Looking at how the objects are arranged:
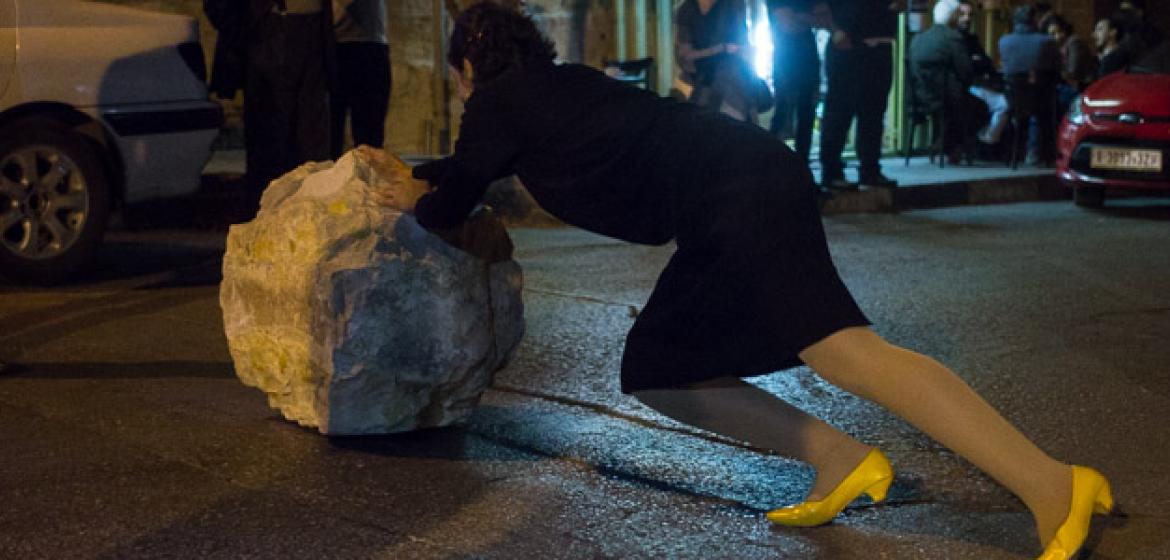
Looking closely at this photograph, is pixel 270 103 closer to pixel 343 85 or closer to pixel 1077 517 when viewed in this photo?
pixel 343 85

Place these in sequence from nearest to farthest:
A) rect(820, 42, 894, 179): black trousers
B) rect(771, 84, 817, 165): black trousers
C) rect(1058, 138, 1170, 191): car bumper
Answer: rect(820, 42, 894, 179): black trousers < rect(771, 84, 817, 165): black trousers < rect(1058, 138, 1170, 191): car bumper

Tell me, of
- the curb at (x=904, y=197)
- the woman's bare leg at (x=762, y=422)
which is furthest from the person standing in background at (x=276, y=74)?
the woman's bare leg at (x=762, y=422)

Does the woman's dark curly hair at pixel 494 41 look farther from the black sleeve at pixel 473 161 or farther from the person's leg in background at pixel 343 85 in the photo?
the person's leg in background at pixel 343 85

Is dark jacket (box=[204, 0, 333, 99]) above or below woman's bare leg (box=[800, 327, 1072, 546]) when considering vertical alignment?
above

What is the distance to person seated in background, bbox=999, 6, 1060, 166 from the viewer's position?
1402 centimetres

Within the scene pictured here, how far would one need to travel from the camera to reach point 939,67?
1359 cm

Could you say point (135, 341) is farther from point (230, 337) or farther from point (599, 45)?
point (599, 45)

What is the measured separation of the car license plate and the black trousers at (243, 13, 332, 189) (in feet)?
19.9

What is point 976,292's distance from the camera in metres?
7.41

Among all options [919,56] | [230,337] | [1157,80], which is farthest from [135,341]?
[919,56]

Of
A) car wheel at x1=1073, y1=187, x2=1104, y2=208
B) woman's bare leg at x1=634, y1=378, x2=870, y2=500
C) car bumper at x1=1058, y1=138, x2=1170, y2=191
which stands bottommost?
car wheel at x1=1073, y1=187, x2=1104, y2=208

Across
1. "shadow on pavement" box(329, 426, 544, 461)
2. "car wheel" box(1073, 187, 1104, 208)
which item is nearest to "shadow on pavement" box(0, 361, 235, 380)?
"shadow on pavement" box(329, 426, 544, 461)

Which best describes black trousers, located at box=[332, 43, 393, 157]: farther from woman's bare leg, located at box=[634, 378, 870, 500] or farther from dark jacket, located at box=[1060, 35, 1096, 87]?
dark jacket, located at box=[1060, 35, 1096, 87]

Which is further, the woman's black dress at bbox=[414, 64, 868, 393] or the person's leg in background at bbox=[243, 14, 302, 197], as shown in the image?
the person's leg in background at bbox=[243, 14, 302, 197]
